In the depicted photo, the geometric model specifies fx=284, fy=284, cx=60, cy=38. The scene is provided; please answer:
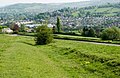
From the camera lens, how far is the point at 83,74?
29.0 m

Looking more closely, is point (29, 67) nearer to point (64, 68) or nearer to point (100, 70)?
point (64, 68)

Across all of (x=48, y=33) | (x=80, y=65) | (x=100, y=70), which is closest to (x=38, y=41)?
(x=48, y=33)

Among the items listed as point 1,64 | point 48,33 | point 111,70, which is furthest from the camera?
point 48,33

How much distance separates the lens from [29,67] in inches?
1219

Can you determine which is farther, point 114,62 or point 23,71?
point 114,62

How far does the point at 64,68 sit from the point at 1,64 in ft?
23.6

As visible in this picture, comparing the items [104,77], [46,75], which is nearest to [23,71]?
[46,75]

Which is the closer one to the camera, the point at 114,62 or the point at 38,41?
the point at 114,62

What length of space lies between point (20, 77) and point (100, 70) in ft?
30.3

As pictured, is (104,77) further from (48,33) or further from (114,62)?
(48,33)

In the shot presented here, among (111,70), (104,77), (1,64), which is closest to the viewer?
(104,77)

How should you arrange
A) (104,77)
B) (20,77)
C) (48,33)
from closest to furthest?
(20,77) → (104,77) → (48,33)

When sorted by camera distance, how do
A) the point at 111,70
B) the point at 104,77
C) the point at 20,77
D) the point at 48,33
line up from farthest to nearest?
the point at 48,33
the point at 111,70
the point at 104,77
the point at 20,77

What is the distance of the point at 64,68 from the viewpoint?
106 feet
